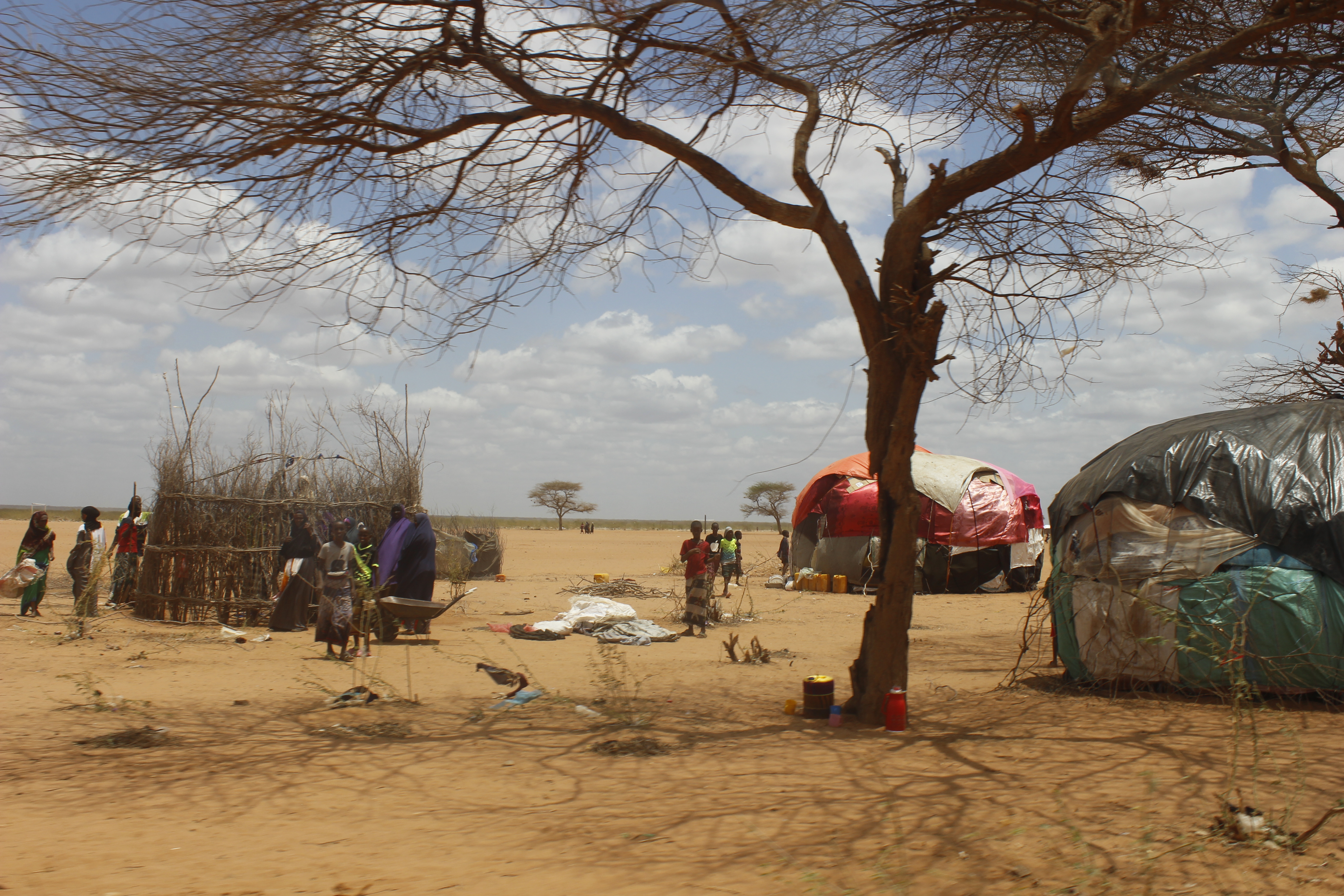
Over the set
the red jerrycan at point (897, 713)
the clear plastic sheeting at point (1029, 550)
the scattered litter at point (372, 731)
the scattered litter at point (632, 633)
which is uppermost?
the clear plastic sheeting at point (1029, 550)

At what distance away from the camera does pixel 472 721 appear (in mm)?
6793

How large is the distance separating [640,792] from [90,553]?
451 inches

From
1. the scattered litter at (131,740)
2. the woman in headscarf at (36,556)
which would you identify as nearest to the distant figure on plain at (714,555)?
the scattered litter at (131,740)

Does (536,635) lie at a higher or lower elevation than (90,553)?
lower

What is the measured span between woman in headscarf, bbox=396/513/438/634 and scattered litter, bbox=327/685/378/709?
4421 mm

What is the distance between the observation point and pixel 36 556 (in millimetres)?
12734

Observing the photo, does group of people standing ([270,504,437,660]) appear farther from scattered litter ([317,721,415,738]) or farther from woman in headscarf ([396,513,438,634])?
scattered litter ([317,721,415,738])

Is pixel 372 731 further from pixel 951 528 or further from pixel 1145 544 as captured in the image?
pixel 951 528

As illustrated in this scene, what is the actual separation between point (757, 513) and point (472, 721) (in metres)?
55.5

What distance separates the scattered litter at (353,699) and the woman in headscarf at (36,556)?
779 cm

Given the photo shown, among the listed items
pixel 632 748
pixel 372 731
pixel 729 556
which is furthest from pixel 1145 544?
pixel 729 556

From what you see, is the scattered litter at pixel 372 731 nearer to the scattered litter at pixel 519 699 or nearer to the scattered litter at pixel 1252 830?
the scattered litter at pixel 519 699

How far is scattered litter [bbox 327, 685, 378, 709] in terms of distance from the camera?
7211mm

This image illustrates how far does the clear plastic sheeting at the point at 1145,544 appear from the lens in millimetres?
7098
